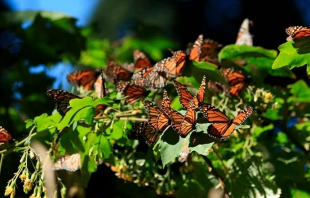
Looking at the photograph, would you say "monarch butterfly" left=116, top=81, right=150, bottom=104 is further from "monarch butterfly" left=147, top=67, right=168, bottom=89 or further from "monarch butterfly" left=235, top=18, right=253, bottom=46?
"monarch butterfly" left=235, top=18, right=253, bottom=46

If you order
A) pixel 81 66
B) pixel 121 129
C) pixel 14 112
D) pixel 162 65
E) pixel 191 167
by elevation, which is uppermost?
pixel 81 66

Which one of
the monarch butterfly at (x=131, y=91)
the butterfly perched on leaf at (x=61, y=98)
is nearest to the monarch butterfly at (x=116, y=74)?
the monarch butterfly at (x=131, y=91)

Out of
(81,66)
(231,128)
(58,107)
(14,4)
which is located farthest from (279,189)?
(14,4)

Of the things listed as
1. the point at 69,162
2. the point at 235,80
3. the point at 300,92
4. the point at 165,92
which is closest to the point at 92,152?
the point at 69,162

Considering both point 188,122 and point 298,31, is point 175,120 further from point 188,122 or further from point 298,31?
point 298,31

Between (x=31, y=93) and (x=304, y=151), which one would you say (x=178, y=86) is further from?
(x=31, y=93)

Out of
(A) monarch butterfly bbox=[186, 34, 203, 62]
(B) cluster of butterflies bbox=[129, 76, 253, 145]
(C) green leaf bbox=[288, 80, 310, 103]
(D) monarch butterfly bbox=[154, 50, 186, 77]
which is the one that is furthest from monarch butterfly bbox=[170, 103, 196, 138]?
(C) green leaf bbox=[288, 80, 310, 103]

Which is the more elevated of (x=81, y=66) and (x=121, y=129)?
(x=81, y=66)
